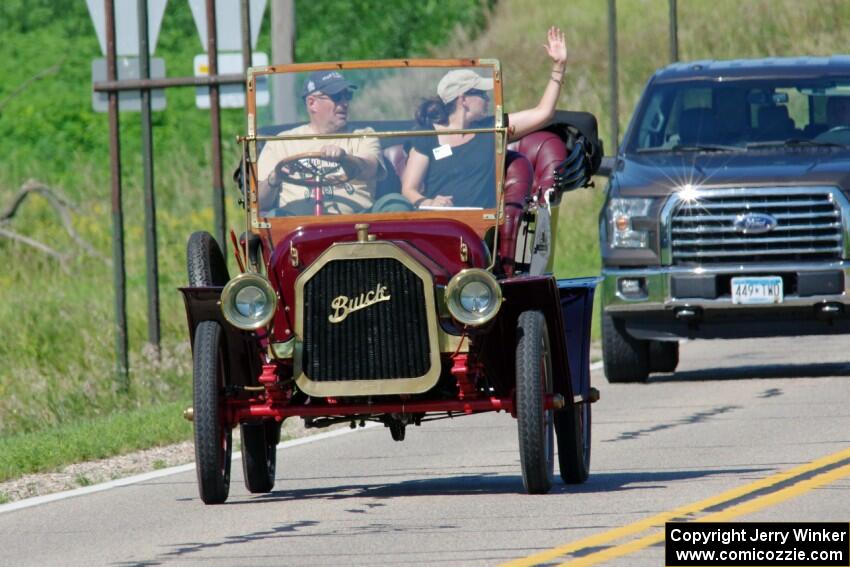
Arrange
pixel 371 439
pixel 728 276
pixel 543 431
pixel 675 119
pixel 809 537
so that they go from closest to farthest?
pixel 809 537 → pixel 543 431 → pixel 371 439 → pixel 728 276 → pixel 675 119

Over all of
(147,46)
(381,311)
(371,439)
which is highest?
(147,46)

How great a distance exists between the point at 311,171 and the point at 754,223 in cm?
536

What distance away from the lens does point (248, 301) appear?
9.90m

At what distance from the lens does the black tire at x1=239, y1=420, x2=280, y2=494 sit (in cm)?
1075

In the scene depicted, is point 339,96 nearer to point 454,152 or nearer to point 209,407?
point 454,152

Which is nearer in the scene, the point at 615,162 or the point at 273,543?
the point at 273,543

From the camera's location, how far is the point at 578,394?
10.7 m

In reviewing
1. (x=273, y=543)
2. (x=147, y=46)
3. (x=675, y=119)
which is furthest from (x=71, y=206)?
(x=273, y=543)

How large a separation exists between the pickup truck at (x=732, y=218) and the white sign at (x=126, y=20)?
4.53 meters

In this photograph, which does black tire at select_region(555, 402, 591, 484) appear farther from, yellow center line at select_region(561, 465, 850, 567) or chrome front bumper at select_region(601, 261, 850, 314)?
chrome front bumper at select_region(601, 261, 850, 314)

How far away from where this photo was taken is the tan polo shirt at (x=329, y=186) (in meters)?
10.9

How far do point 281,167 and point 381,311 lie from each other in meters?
1.42

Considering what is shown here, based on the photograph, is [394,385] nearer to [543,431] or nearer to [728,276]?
[543,431]

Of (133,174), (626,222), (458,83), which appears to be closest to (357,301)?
(458,83)
